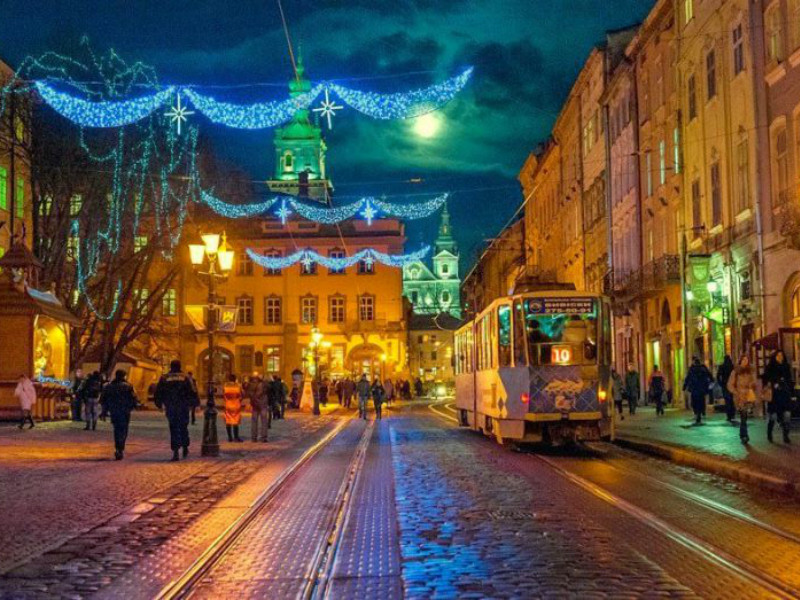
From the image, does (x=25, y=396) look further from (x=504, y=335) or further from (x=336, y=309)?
(x=336, y=309)

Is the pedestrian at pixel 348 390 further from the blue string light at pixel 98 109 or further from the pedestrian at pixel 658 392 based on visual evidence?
the blue string light at pixel 98 109

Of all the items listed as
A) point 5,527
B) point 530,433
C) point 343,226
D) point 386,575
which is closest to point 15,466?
point 5,527

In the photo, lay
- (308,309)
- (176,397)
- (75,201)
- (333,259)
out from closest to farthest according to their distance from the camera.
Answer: (176,397)
(75,201)
(333,259)
(308,309)

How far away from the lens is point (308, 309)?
8900 cm

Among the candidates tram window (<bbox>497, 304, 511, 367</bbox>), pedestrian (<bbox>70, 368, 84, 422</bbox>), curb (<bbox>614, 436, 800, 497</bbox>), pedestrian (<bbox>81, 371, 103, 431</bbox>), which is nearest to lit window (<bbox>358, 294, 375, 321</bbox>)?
pedestrian (<bbox>70, 368, 84, 422</bbox>)

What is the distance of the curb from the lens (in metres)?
14.3

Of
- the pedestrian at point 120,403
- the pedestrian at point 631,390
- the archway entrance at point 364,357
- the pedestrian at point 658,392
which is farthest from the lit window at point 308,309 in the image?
the pedestrian at point 120,403

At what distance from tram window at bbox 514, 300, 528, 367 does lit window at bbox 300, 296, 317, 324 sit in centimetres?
6741

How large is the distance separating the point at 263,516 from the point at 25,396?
18604 millimetres

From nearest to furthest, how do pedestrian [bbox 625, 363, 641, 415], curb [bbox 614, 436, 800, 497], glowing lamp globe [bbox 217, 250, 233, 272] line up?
1. curb [bbox 614, 436, 800, 497]
2. glowing lamp globe [bbox 217, 250, 233, 272]
3. pedestrian [bbox 625, 363, 641, 415]

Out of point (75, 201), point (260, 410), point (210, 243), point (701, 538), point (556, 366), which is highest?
point (75, 201)

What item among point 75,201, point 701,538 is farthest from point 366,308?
point 701,538

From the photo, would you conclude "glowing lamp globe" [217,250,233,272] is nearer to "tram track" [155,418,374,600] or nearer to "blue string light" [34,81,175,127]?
"blue string light" [34,81,175,127]

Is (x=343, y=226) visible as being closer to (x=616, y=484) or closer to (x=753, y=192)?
(x=753, y=192)
